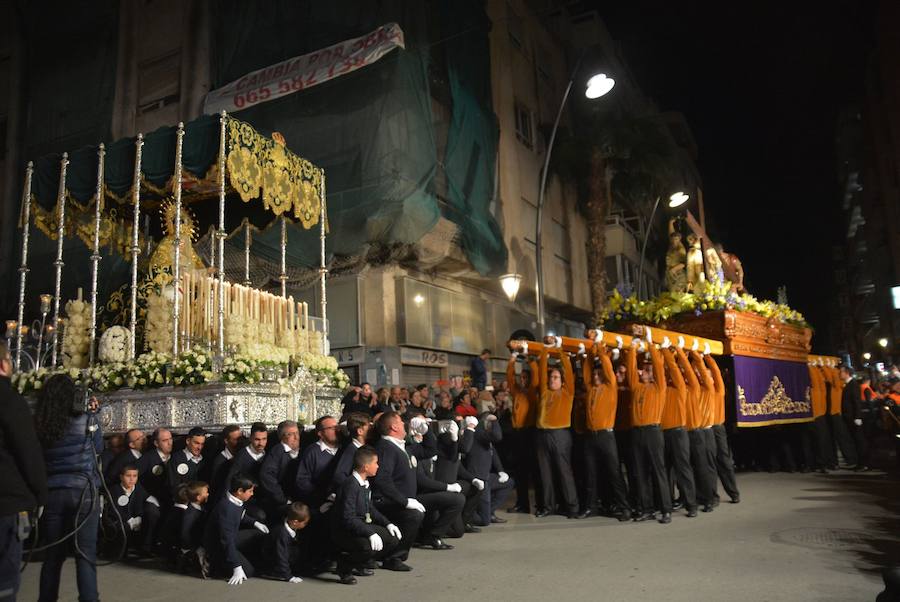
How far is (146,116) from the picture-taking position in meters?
23.5

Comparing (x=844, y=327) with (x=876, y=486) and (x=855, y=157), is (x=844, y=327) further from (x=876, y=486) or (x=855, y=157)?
(x=876, y=486)

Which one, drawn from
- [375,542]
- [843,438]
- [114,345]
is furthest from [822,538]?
[114,345]

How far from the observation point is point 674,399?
935cm

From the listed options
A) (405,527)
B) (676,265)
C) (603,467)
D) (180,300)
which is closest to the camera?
(405,527)

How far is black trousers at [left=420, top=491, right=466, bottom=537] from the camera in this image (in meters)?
7.66

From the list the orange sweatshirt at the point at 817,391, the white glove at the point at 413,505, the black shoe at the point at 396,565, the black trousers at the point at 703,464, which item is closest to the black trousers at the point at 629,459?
the black trousers at the point at 703,464

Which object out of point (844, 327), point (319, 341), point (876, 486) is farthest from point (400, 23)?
point (844, 327)

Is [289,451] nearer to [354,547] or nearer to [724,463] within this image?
[354,547]

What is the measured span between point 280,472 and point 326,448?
50 cm

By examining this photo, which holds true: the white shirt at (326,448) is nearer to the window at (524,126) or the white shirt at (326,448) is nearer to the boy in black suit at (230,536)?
the boy in black suit at (230,536)

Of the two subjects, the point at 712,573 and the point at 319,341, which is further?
the point at 319,341

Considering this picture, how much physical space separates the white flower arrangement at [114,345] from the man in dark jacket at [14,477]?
6.54 meters

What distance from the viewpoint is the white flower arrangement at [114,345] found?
1027 centimetres

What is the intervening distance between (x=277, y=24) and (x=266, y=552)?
59.7ft
